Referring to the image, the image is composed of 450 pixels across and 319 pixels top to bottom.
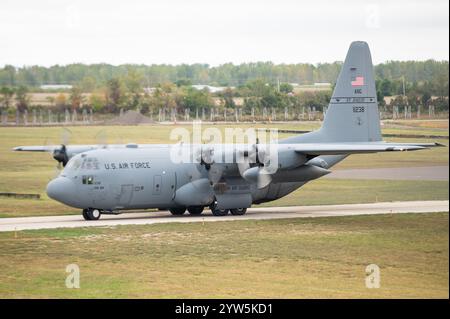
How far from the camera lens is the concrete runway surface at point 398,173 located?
3875cm

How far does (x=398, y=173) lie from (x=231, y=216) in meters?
12.5

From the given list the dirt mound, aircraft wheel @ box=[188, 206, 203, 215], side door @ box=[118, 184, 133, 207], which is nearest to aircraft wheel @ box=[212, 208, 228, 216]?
aircraft wheel @ box=[188, 206, 203, 215]

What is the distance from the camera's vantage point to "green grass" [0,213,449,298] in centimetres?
1883

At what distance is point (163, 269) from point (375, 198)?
17.4 meters

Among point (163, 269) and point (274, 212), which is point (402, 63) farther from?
point (163, 269)

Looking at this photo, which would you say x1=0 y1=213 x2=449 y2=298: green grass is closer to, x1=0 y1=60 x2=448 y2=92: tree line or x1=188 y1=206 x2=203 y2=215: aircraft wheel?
x1=188 y1=206 x2=203 y2=215: aircraft wheel

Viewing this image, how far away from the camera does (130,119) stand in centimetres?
4031

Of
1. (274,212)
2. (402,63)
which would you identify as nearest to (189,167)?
(274,212)

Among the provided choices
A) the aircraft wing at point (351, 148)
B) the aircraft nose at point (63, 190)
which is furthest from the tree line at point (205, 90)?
the aircraft nose at point (63, 190)

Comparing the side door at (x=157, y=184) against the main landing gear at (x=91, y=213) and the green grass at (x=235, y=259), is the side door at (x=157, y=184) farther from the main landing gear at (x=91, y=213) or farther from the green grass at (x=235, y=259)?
the green grass at (x=235, y=259)

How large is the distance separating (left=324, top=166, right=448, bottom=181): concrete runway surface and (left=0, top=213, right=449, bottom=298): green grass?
9.29 metres

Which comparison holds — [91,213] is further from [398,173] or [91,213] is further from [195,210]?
[398,173]

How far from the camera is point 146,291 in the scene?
755 inches
